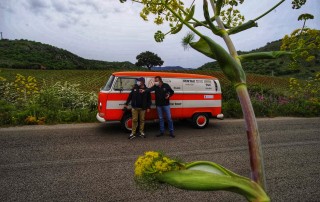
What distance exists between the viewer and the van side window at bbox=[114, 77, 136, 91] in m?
9.20

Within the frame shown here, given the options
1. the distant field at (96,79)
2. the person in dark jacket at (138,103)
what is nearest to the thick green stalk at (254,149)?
the person in dark jacket at (138,103)

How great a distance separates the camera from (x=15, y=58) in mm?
73562

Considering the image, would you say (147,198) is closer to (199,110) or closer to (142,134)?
(142,134)

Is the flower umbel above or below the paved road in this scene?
above

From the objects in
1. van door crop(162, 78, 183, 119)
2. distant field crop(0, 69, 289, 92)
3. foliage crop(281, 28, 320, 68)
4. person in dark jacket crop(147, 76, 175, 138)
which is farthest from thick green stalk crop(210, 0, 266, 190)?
distant field crop(0, 69, 289, 92)

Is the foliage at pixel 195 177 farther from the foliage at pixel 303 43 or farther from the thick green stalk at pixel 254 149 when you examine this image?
the foliage at pixel 303 43

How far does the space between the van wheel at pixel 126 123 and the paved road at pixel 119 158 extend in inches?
12.4

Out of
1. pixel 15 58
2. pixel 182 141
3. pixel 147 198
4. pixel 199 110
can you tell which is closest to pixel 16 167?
pixel 147 198

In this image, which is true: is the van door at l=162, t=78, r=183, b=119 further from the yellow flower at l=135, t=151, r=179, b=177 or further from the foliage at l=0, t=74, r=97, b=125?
the yellow flower at l=135, t=151, r=179, b=177

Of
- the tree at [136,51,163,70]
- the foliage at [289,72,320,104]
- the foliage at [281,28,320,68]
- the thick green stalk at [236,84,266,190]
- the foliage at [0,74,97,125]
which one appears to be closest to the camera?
the thick green stalk at [236,84,266,190]

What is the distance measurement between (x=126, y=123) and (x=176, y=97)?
2.17m

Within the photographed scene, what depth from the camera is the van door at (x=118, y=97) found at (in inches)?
356

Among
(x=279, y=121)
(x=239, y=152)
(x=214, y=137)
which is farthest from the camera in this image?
(x=279, y=121)

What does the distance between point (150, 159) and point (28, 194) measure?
180 inches
